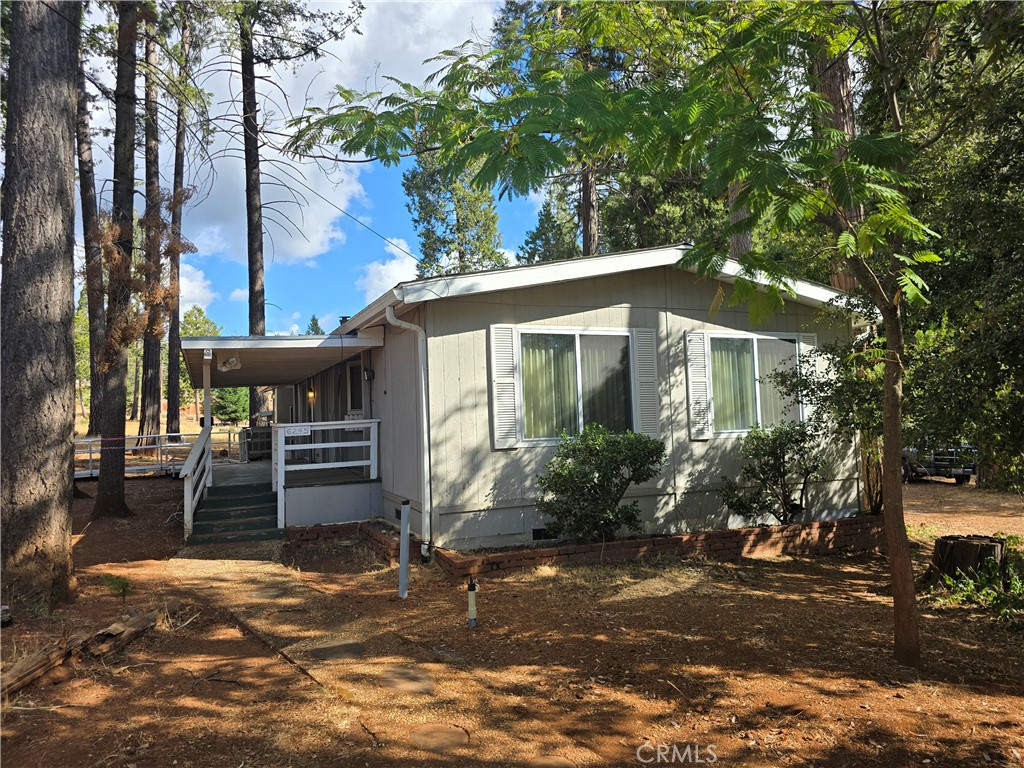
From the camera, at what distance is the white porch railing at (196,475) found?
28.5 ft

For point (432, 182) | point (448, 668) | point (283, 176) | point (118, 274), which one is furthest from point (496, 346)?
point (432, 182)

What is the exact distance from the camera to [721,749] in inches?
143

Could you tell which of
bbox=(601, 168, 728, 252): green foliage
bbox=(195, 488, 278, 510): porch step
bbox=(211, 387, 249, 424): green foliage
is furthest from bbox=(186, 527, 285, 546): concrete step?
bbox=(211, 387, 249, 424): green foliage

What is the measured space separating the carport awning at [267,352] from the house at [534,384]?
0.04m

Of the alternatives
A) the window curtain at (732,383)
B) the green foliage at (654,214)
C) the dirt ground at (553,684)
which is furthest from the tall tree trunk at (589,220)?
the dirt ground at (553,684)

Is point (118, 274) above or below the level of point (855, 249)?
above

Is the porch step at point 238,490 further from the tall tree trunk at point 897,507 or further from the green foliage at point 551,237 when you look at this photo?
the green foliage at point 551,237

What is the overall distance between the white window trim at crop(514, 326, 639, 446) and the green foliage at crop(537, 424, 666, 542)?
0.48m

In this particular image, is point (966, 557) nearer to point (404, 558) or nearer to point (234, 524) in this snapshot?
point (404, 558)

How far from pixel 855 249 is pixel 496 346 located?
4383 mm

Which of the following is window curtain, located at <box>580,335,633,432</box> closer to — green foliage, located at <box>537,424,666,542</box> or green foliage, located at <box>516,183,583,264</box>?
green foliage, located at <box>537,424,666,542</box>

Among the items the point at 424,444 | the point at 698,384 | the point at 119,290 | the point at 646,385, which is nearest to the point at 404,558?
the point at 424,444

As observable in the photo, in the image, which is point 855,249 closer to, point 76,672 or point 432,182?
point 76,672

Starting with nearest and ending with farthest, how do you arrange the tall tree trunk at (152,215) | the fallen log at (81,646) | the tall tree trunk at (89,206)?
the fallen log at (81,646) → the tall tree trunk at (152,215) → the tall tree trunk at (89,206)
